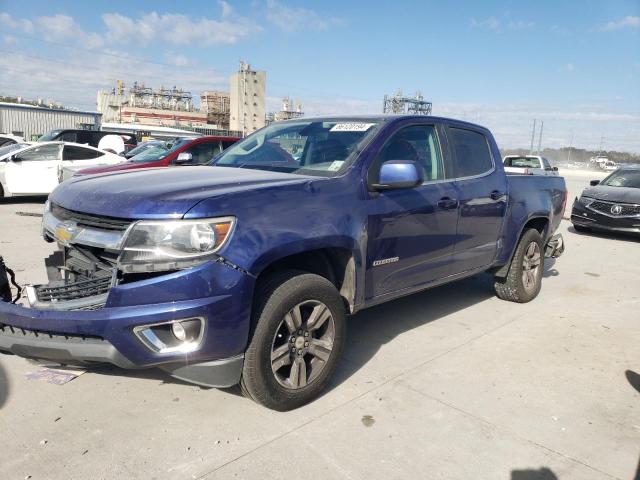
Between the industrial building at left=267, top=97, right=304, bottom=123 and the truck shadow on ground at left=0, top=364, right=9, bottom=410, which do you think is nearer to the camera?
the truck shadow on ground at left=0, top=364, right=9, bottom=410

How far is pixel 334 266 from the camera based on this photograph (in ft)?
11.1

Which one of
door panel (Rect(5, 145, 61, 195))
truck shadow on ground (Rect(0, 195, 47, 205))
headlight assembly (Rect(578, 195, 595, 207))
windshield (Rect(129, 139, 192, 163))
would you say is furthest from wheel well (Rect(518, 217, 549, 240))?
truck shadow on ground (Rect(0, 195, 47, 205))

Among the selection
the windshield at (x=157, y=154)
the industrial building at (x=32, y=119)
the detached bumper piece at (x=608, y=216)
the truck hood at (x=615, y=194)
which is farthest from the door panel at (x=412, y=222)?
the industrial building at (x=32, y=119)

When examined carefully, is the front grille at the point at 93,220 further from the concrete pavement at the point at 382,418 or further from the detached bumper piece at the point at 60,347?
the concrete pavement at the point at 382,418

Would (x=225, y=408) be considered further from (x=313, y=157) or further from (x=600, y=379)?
(x=600, y=379)

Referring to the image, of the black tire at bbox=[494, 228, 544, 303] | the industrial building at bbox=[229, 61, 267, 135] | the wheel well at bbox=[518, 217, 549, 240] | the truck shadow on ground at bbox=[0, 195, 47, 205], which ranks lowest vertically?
the truck shadow on ground at bbox=[0, 195, 47, 205]

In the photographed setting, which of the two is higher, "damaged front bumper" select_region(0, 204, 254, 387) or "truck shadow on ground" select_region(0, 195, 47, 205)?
"damaged front bumper" select_region(0, 204, 254, 387)

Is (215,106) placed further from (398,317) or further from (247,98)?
(398,317)

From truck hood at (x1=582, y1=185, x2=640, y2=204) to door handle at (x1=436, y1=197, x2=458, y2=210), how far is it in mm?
8088

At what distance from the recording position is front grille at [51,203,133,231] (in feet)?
8.59

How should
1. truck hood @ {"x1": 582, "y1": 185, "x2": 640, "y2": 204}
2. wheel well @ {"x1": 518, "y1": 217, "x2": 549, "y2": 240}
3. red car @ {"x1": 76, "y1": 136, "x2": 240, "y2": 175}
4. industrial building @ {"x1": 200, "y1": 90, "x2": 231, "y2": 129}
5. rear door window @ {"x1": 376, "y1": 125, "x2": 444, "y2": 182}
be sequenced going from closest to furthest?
rear door window @ {"x1": 376, "y1": 125, "x2": 444, "y2": 182} < wheel well @ {"x1": 518, "y1": 217, "x2": 549, "y2": 240} < red car @ {"x1": 76, "y1": 136, "x2": 240, "y2": 175} < truck hood @ {"x1": 582, "y1": 185, "x2": 640, "y2": 204} < industrial building @ {"x1": 200, "y1": 90, "x2": 231, "y2": 129}

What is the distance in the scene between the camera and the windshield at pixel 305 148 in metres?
3.53

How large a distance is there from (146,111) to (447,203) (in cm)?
8601

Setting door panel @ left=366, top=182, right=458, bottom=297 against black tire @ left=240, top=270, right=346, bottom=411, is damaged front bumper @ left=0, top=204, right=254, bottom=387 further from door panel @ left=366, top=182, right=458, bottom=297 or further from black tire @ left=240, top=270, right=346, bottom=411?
door panel @ left=366, top=182, right=458, bottom=297
